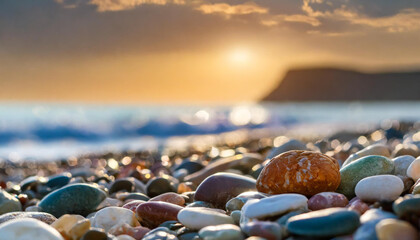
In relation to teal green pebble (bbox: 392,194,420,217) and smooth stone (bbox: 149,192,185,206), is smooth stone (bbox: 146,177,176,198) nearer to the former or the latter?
smooth stone (bbox: 149,192,185,206)

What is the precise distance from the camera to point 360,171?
2.59m

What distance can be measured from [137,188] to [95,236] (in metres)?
1.70

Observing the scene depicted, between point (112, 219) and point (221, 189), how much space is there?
63 cm

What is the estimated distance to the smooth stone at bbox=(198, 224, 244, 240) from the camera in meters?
1.91

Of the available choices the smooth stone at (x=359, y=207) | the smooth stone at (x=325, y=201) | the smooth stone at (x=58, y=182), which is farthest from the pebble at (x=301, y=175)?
the smooth stone at (x=58, y=182)

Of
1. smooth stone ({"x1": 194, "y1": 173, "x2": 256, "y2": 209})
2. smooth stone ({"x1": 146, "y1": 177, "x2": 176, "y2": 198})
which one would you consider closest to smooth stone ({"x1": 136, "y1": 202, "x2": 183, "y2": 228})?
smooth stone ({"x1": 194, "y1": 173, "x2": 256, "y2": 209})

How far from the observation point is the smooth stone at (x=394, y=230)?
1.62 m

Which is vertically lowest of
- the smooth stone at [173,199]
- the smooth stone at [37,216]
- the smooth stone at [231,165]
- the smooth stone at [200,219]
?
the smooth stone at [231,165]

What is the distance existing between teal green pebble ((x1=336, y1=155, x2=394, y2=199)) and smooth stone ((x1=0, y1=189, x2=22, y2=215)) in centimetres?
193

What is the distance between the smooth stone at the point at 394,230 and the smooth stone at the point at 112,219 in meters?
1.24

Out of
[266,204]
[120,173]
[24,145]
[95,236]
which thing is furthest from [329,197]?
[24,145]

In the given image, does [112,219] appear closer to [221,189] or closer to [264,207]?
[221,189]

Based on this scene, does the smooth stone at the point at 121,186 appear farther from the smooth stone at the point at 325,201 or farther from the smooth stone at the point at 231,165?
the smooth stone at the point at 325,201

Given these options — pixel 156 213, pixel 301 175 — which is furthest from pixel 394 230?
pixel 156 213
